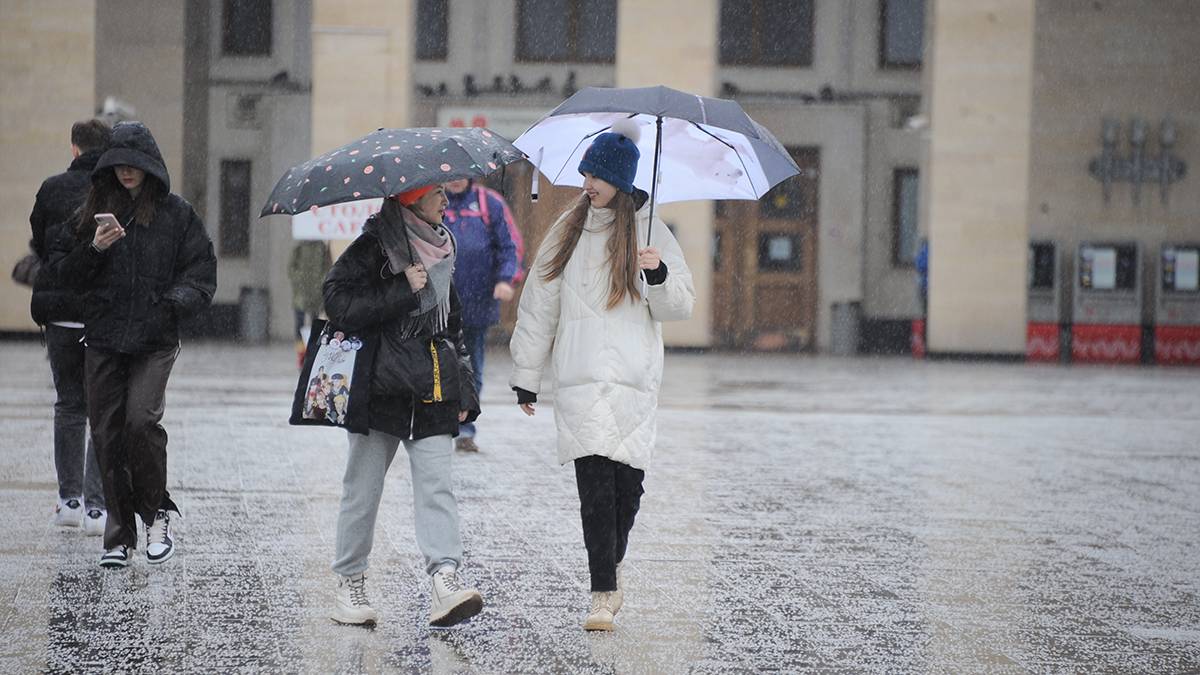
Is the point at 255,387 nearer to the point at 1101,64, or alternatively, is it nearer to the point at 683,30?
the point at 683,30

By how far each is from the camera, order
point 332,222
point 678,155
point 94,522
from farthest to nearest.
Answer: point 332,222
point 94,522
point 678,155

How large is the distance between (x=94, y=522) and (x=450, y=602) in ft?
8.40

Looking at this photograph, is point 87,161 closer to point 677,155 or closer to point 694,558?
point 677,155

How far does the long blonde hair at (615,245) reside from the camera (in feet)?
19.0

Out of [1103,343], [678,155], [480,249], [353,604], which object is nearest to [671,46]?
[1103,343]

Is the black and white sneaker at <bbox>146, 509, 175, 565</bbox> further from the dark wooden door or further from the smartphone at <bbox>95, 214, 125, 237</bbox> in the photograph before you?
the dark wooden door

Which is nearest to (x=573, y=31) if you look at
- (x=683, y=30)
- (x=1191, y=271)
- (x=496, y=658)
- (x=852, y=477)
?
(x=683, y=30)

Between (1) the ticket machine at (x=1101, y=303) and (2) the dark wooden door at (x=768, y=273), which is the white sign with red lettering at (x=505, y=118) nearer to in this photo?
(2) the dark wooden door at (x=768, y=273)

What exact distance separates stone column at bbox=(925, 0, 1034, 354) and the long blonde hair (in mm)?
20149

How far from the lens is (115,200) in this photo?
→ 21.6 ft

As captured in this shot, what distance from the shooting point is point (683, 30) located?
25156 mm

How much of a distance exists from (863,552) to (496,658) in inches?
106

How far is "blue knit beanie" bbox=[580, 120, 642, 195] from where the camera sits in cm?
582

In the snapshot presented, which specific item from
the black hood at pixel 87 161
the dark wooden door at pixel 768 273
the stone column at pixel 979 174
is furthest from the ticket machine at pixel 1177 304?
the black hood at pixel 87 161
